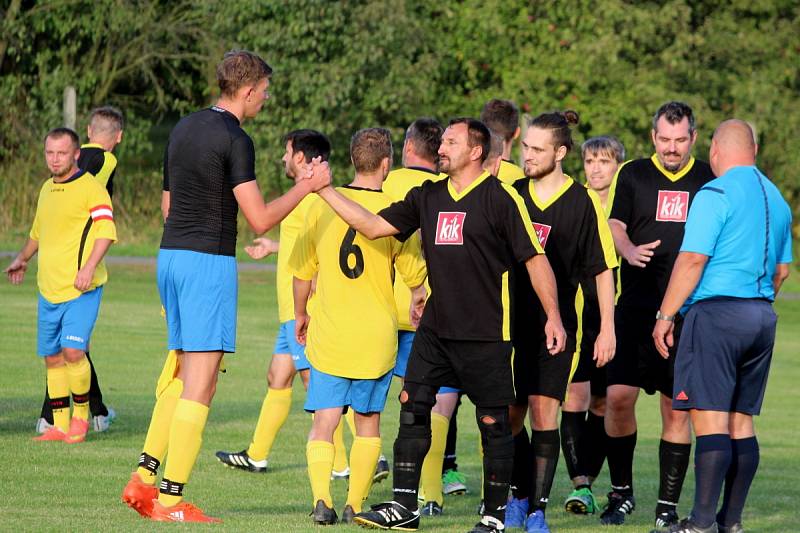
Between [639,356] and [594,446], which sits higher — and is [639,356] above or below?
above

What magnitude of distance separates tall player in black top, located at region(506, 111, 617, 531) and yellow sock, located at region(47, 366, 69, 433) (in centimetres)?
422

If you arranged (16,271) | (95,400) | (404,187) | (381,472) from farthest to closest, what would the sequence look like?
(95,400) < (16,271) < (381,472) < (404,187)

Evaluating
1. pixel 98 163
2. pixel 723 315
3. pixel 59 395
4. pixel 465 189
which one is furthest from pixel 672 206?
pixel 98 163

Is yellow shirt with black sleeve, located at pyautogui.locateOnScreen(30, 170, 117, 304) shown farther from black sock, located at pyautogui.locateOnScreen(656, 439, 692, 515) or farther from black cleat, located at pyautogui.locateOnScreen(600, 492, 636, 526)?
black sock, located at pyautogui.locateOnScreen(656, 439, 692, 515)

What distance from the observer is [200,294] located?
7434mm

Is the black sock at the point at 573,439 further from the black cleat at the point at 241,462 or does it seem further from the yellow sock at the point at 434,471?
the black cleat at the point at 241,462

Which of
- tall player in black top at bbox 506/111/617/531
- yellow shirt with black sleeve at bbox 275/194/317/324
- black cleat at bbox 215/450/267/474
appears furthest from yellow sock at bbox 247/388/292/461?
tall player in black top at bbox 506/111/617/531

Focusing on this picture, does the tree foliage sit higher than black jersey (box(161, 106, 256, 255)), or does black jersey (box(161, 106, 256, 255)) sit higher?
the tree foliage

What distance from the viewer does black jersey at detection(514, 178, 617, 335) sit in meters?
7.86

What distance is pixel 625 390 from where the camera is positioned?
862 centimetres

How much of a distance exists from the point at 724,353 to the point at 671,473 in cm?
115

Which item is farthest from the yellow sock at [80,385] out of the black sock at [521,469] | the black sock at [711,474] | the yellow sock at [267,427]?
the black sock at [711,474]

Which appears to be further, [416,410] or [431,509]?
[431,509]

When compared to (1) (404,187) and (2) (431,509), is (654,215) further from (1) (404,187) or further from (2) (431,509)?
(2) (431,509)
